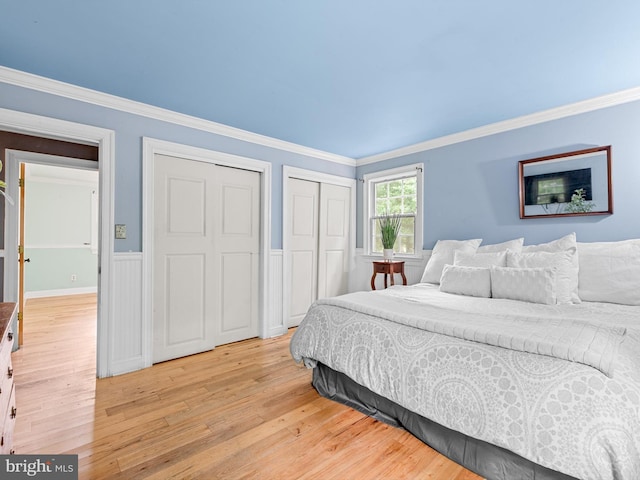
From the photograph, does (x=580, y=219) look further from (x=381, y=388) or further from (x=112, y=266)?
(x=112, y=266)

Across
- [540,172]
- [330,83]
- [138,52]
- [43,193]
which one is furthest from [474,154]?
[43,193]

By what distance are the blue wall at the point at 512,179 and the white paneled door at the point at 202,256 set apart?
2115 mm

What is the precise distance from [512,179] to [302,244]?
2478 millimetres

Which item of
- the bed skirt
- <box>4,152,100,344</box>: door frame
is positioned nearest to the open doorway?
<box>4,152,100,344</box>: door frame

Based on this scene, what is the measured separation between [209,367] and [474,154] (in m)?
3.43

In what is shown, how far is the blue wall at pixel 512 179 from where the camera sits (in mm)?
2537

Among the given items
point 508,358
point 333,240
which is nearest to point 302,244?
point 333,240

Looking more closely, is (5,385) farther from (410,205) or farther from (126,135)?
(410,205)

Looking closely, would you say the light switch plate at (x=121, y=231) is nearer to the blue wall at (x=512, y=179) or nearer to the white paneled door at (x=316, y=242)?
the white paneled door at (x=316, y=242)

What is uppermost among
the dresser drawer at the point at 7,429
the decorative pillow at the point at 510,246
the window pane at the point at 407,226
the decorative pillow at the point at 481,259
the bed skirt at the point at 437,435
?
the window pane at the point at 407,226

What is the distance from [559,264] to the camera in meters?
2.30

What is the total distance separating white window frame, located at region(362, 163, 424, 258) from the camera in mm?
3865

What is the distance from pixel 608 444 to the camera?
111 cm

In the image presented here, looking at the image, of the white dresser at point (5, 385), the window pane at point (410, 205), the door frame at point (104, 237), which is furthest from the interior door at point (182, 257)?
the window pane at point (410, 205)
